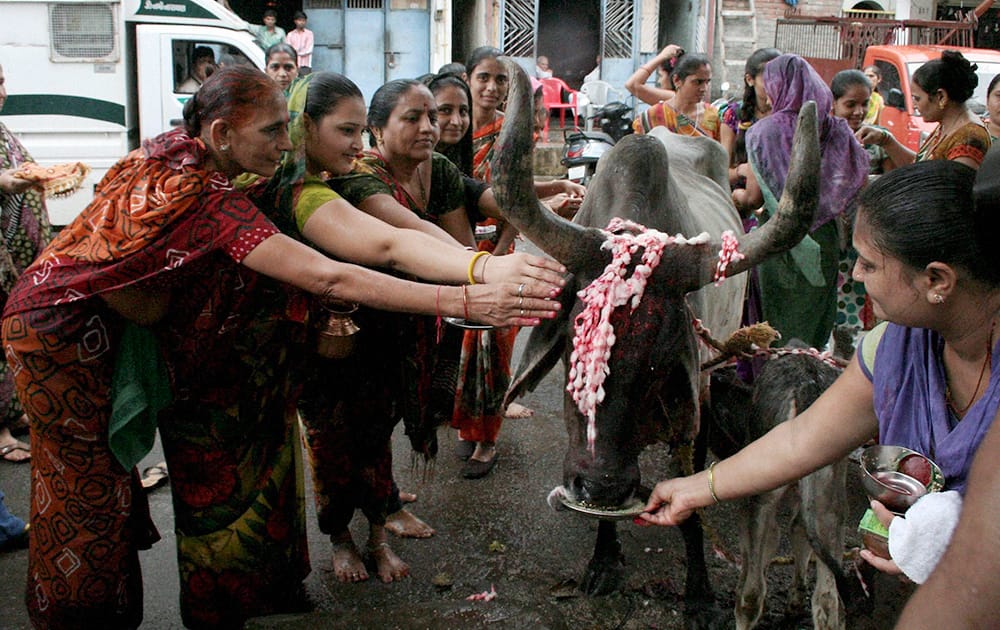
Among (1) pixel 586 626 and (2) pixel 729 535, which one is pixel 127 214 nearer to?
(1) pixel 586 626

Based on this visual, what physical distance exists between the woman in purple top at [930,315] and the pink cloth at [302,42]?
15.9 m

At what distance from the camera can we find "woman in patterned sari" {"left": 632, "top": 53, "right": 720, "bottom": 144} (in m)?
5.81

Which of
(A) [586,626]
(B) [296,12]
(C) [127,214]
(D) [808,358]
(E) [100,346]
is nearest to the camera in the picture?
(C) [127,214]

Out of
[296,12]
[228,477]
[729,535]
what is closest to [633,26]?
[296,12]

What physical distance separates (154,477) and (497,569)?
1.95 meters

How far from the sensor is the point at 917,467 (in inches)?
66.1

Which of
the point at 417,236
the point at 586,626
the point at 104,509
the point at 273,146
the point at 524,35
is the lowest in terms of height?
the point at 586,626

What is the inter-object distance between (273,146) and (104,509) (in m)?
1.25

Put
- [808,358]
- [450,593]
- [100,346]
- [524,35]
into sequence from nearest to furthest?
1. [100,346]
2. [808,358]
3. [450,593]
4. [524,35]

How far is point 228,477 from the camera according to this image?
277 centimetres

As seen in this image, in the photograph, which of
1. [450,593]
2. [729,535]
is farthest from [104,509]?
[729,535]

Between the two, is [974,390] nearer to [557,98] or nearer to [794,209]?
[794,209]

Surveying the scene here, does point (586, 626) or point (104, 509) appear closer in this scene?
point (104, 509)

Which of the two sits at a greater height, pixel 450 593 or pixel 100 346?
pixel 100 346
